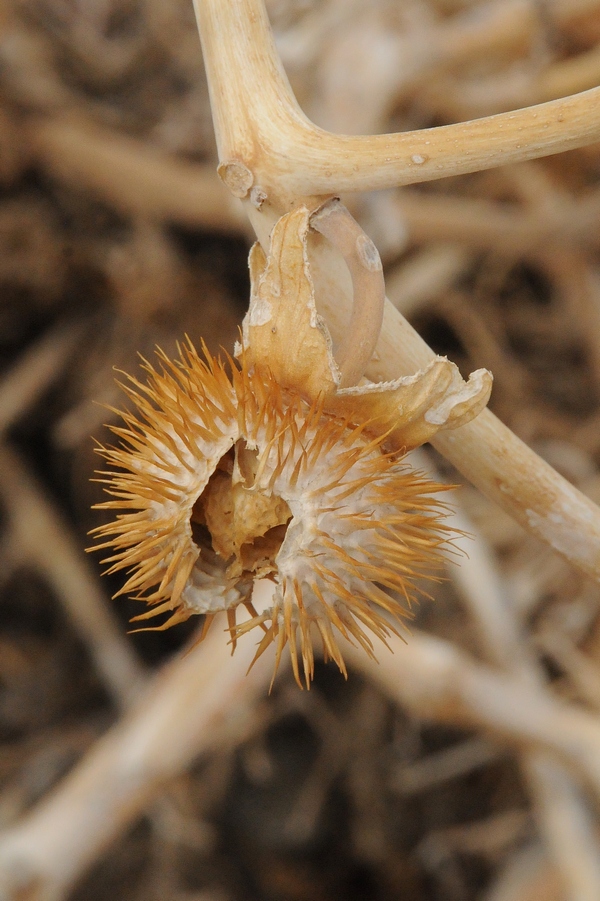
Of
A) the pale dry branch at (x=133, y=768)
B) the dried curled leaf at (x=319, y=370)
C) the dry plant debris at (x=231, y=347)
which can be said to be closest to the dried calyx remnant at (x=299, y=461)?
the dried curled leaf at (x=319, y=370)

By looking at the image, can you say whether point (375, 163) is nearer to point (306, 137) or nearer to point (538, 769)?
point (306, 137)

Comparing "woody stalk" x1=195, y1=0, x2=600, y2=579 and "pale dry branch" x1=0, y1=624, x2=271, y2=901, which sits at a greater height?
"woody stalk" x1=195, y1=0, x2=600, y2=579

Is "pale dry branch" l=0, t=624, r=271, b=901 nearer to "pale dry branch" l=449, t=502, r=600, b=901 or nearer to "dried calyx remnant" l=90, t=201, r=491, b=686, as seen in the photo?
"pale dry branch" l=449, t=502, r=600, b=901

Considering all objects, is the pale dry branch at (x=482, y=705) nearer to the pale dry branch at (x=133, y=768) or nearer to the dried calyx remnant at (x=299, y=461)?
the pale dry branch at (x=133, y=768)

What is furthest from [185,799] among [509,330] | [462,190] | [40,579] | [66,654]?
[462,190]

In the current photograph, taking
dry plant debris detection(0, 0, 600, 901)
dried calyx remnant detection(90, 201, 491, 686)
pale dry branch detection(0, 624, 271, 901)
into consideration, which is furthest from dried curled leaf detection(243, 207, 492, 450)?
dry plant debris detection(0, 0, 600, 901)
